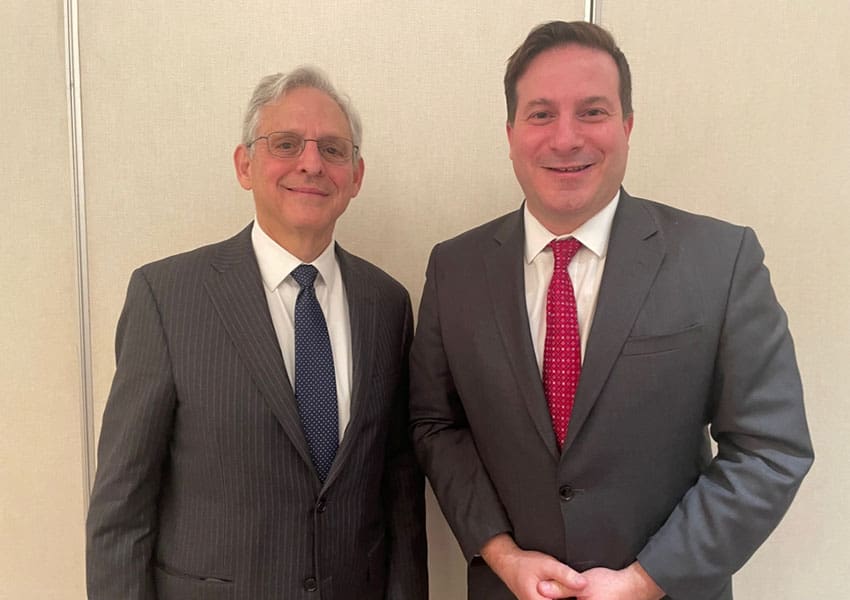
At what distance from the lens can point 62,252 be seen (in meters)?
1.84

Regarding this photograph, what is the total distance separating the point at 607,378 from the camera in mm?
1246

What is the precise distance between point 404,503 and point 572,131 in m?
0.92

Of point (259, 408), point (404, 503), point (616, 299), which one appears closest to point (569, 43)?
point (616, 299)

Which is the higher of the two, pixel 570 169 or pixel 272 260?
pixel 570 169

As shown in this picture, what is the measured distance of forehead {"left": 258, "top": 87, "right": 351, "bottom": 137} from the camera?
1.43 metres

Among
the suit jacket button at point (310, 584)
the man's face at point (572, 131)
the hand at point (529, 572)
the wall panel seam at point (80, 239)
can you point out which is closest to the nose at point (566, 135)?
the man's face at point (572, 131)

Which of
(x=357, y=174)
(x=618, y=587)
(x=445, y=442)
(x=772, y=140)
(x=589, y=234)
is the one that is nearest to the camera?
(x=618, y=587)

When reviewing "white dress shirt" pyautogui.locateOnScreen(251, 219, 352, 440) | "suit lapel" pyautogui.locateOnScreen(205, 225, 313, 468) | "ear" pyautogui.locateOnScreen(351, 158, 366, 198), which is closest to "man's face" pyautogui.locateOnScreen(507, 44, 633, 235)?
"ear" pyautogui.locateOnScreen(351, 158, 366, 198)

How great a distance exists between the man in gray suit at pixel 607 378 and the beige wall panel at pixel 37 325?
45.9 inches

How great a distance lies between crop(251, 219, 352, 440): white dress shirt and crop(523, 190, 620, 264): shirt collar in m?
0.45

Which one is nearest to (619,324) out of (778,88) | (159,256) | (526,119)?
(526,119)

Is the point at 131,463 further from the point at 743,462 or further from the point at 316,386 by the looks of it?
the point at 743,462

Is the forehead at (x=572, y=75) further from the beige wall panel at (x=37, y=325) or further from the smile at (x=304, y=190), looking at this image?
the beige wall panel at (x=37, y=325)

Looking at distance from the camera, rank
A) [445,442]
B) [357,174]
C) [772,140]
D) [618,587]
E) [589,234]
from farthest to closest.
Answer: [772,140], [357,174], [445,442], [589,234], [618,587]
